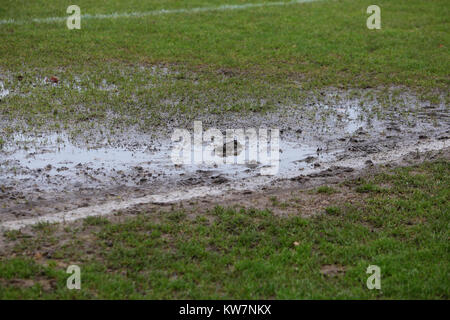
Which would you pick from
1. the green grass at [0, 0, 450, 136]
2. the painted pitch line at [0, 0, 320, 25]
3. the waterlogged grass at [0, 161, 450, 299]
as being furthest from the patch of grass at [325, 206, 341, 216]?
the painted pitch line at [0, 0, 320, 25]

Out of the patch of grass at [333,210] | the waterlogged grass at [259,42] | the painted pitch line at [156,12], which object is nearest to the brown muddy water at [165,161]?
the patch of grass at [333,210]

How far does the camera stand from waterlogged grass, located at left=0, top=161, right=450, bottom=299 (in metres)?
4.79

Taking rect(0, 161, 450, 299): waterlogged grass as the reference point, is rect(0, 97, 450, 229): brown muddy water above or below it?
above

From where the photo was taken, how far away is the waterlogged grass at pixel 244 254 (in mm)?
4789

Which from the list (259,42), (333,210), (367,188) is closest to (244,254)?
(333,210)

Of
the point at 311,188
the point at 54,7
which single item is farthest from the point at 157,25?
the point at 311,188

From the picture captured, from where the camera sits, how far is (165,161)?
745cm

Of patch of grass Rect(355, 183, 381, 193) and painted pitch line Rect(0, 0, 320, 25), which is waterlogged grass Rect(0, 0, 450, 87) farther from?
patch of grass Rect(355, 183, 381, 193)

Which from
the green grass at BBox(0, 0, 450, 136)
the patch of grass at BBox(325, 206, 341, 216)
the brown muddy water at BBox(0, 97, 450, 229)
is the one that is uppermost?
the green grass at BBox(0, 0, 450, 136)

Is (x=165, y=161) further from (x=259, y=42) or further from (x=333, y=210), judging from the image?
(x=259, y=42)

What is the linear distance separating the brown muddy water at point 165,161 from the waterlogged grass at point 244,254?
1.77ft

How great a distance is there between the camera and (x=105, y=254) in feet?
17.3

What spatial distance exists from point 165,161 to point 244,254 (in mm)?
2438

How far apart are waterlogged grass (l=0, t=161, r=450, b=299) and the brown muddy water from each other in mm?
539
